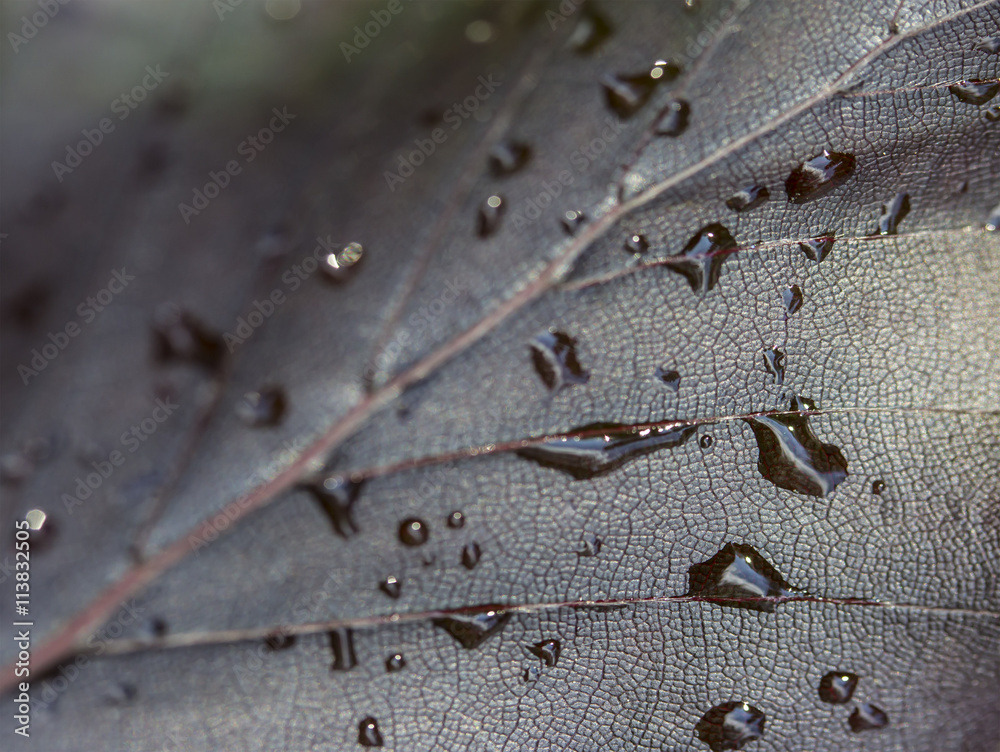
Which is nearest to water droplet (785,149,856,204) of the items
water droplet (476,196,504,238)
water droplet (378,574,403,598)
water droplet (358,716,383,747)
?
water droplet (476,196,504,238)

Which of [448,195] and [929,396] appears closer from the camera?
[929,396]

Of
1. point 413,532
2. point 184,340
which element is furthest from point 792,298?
point 184,340

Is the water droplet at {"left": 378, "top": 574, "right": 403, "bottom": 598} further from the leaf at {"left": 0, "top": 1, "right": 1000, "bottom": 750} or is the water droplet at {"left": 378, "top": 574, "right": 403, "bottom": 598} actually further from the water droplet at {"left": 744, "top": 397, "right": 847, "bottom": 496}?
the water droplet at {"left": 744, "top": 397, "right": 847, "bottom": 496}

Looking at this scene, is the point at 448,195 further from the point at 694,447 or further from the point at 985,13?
the point at 985,13

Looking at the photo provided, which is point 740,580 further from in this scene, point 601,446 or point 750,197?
point 750,197

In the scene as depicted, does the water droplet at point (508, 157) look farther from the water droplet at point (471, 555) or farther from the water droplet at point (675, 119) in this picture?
the water droplet at point (471, 555)

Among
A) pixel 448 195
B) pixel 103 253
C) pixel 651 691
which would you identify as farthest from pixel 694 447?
pixel 103 253
